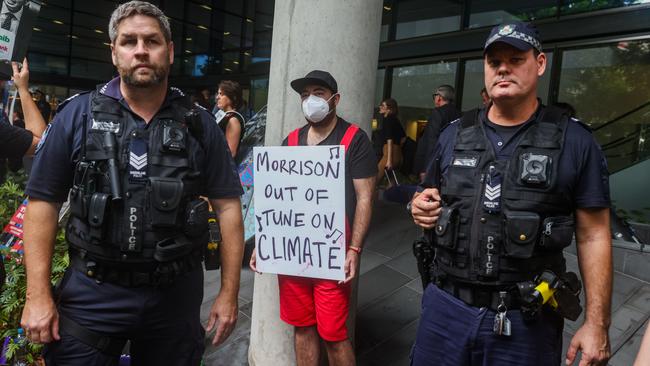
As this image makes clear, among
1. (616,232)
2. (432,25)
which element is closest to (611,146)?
(616,232)

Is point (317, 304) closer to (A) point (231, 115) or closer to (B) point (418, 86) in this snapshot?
(A) point (231, 115)

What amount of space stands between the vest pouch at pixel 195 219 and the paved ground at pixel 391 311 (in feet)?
5.98

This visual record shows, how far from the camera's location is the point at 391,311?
3826mm

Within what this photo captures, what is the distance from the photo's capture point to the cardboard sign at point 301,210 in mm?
2738

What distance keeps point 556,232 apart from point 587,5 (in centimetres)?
741

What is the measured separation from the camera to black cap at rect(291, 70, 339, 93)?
2893 mm

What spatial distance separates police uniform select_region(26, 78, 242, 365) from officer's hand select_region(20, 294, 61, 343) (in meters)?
0.05

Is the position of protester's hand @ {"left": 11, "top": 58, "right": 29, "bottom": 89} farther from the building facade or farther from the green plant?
the building facade

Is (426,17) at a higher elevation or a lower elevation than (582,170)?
higher

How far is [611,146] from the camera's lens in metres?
7.55

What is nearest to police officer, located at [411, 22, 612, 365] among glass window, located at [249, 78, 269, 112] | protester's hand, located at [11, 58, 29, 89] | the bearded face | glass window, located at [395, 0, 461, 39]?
the bearded face

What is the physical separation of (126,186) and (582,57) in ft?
26.2

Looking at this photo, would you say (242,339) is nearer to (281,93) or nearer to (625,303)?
(281,93)

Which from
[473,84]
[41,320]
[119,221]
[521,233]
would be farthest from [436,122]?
[41,320]
